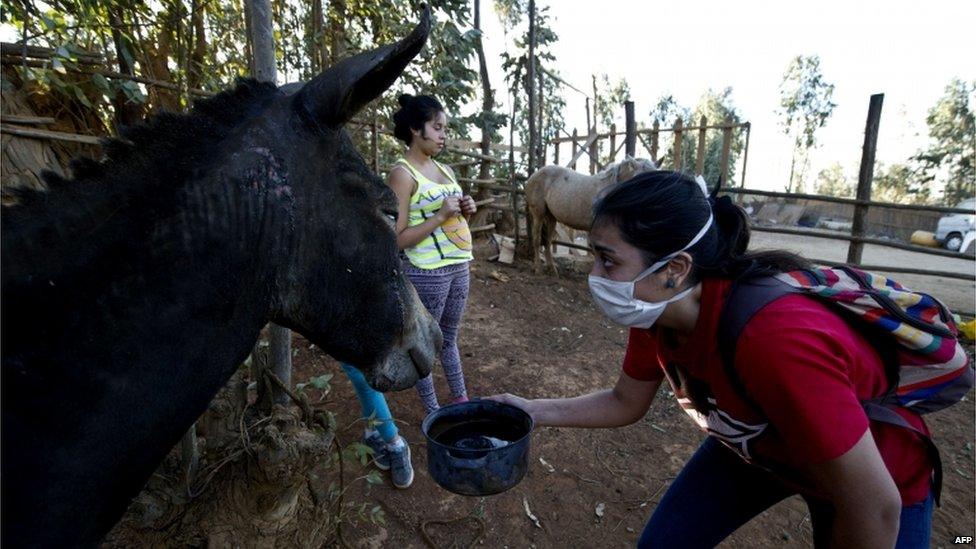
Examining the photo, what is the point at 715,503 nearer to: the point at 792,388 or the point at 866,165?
the point at 792,388

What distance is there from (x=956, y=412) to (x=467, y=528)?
4.97 m

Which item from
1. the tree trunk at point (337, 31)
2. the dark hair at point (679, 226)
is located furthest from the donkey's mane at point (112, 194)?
the tree trunk at point (337, 31)

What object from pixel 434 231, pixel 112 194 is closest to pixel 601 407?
pixel 434 231

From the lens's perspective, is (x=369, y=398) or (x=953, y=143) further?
(x=953, y=143)

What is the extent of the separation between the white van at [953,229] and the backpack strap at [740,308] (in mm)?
23795

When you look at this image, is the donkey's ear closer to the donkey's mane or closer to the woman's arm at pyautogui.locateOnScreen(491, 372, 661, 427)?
the donkey's mane

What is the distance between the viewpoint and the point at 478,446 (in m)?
2.07

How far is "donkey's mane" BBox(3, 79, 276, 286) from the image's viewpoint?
994mm

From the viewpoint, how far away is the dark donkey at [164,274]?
3.18ft

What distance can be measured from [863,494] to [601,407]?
A: 3.46ft

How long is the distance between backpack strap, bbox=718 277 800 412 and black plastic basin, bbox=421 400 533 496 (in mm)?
771

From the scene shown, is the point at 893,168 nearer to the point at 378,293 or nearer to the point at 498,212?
the point at 498,212

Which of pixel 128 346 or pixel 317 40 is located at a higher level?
pixel 317 40

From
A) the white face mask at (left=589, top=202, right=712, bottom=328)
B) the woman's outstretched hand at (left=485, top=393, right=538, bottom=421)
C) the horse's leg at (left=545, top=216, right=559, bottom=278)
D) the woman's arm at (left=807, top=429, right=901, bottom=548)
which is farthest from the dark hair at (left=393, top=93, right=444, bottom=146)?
the horse's leg at (left=545, top=216, right=559, bottom=278)
